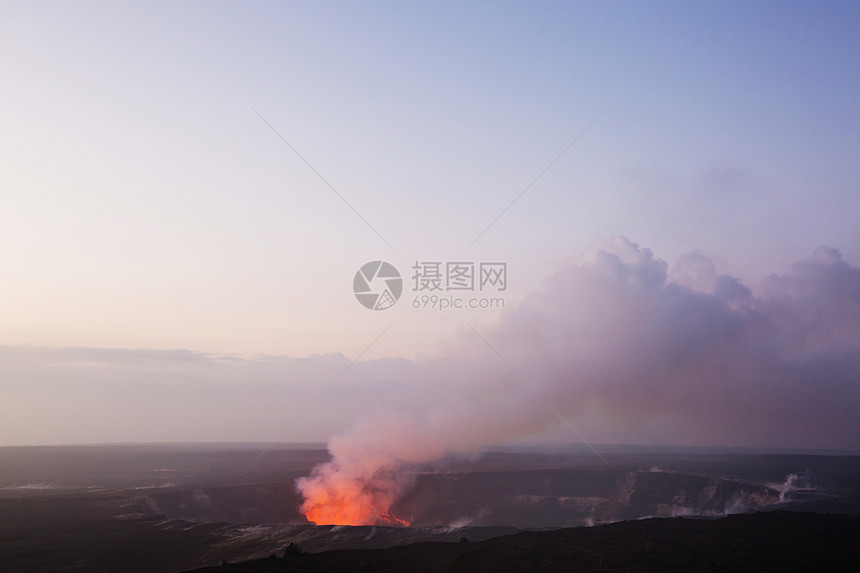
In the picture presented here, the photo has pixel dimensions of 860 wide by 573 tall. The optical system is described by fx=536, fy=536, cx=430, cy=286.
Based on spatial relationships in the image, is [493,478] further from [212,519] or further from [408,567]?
[408,567]

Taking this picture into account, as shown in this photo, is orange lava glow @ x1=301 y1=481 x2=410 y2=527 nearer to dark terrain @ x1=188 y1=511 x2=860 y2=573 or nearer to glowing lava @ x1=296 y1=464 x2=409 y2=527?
glowing lava @ x1=296 y1=464 x2=409 y2=527

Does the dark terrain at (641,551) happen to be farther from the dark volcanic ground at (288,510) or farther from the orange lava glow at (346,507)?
the orange lava glow at (346,507)

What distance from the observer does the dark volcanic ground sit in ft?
214

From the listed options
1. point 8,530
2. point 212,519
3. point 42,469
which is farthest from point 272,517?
point 42,469

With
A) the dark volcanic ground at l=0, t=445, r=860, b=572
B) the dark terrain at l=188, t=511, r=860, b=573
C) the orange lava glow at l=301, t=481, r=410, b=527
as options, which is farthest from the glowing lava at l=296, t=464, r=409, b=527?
the dark terrain at l=188, t=511, r=860, b=573

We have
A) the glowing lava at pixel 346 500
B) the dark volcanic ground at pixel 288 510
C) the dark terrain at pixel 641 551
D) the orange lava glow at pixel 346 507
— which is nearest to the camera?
the dark terrain at pixel 641 551

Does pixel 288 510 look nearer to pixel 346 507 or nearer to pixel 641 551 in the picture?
pixel 346 507

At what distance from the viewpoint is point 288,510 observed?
9825cm

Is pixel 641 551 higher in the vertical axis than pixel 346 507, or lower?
higher

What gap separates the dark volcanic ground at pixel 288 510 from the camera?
65375 mm

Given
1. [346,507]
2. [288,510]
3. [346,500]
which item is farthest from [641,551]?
[288,510]

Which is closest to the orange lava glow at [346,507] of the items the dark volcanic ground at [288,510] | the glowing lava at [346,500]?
the glowing lava at [346,500]

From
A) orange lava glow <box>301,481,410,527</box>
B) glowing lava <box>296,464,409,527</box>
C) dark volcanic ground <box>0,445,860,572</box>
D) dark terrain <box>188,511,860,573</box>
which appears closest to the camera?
dark terrain <box>188,511,860,573</box>

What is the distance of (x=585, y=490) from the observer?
373ft
